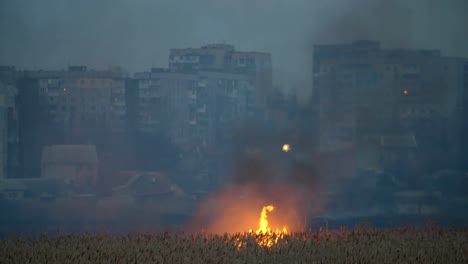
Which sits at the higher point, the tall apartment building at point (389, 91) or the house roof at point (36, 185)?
the tall apartment building at point (389, 91)

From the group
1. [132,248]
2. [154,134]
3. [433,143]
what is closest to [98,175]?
[154,134]

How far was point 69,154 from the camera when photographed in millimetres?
85938

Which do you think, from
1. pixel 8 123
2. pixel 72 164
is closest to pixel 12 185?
pixel 72 164

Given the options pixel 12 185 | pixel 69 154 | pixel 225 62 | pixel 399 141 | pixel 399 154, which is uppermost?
pixel 225 62

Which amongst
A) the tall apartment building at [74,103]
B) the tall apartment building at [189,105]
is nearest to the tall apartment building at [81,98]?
the tall apartment building at [74,103]

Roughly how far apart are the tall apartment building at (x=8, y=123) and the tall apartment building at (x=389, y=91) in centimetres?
3244

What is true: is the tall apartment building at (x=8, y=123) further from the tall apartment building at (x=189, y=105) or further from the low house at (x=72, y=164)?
the tall apartment building at (x=189, y=105)

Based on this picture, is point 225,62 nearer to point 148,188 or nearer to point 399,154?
point 399,154

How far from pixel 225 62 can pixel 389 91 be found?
2328 centimetres

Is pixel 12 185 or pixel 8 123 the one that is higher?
pixel 8 123

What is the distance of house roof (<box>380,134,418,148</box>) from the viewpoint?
295 ft

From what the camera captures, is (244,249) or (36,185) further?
(36,185)

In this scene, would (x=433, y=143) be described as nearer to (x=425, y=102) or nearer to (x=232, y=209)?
(x=425, y=102)

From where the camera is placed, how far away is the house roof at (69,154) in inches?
3356
